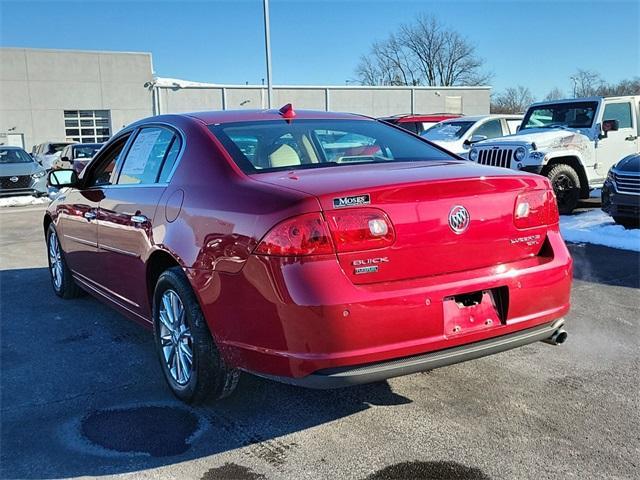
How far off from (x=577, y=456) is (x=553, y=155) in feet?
26.7

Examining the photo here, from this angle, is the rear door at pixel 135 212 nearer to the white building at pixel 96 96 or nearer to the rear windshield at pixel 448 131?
the rear windshield at pixel 448 131

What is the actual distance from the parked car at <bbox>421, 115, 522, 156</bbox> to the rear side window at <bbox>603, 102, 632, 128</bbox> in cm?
263

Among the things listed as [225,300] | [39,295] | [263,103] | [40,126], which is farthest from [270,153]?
[40,126]

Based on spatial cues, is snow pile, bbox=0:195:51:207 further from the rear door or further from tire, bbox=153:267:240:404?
tire, bbox=153:267:240:404

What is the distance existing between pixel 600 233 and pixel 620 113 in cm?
434

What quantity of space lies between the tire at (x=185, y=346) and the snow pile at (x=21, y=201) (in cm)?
1467

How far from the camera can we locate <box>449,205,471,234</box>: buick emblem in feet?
9.70

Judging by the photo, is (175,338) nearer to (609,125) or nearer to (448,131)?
(609,125)

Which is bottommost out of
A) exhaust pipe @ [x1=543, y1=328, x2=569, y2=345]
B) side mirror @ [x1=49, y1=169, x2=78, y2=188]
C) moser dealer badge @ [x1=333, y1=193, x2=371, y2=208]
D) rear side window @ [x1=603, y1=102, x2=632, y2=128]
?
exhaust pipe @ [x1=543, y1=328, x2=569, y2=345]

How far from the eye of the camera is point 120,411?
3447mm

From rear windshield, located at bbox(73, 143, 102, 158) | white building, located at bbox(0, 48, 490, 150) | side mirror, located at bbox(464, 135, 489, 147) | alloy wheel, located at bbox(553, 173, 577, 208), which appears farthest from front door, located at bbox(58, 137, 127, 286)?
white building, located at bbox(0, 48, 490, 150)

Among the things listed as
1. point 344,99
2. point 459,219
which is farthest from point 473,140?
point 344,99

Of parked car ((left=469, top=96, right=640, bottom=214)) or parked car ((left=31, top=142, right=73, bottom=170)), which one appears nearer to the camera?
parked car ((left=469, top=96, right=640, bottom=214))

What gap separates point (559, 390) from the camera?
11.8ft
